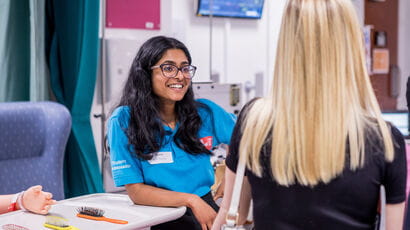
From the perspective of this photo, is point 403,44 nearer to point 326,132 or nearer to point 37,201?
point 37,201

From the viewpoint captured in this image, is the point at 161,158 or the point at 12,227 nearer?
the point at 12,227

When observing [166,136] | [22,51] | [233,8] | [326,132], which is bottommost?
[166,136]

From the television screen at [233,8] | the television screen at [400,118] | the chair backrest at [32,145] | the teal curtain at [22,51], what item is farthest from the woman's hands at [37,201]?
the television screen at [233,8]

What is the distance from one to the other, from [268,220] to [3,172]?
56.9 inches

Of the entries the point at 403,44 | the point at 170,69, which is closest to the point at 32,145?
the point at 170,69

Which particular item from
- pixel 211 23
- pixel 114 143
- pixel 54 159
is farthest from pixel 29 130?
pixel 211 23

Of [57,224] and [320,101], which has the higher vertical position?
[320,101]

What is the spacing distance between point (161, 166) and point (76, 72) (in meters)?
1.55

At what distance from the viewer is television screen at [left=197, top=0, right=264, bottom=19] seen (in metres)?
4.39

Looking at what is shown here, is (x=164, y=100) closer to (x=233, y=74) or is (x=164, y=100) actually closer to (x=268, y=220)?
(x=268, y=220)

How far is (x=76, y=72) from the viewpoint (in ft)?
10.5

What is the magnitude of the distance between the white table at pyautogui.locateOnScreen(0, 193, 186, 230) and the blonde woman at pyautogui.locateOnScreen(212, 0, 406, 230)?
2.03 ft

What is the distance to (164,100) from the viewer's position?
6.73 feet

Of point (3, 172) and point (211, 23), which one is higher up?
point (211, 23)
